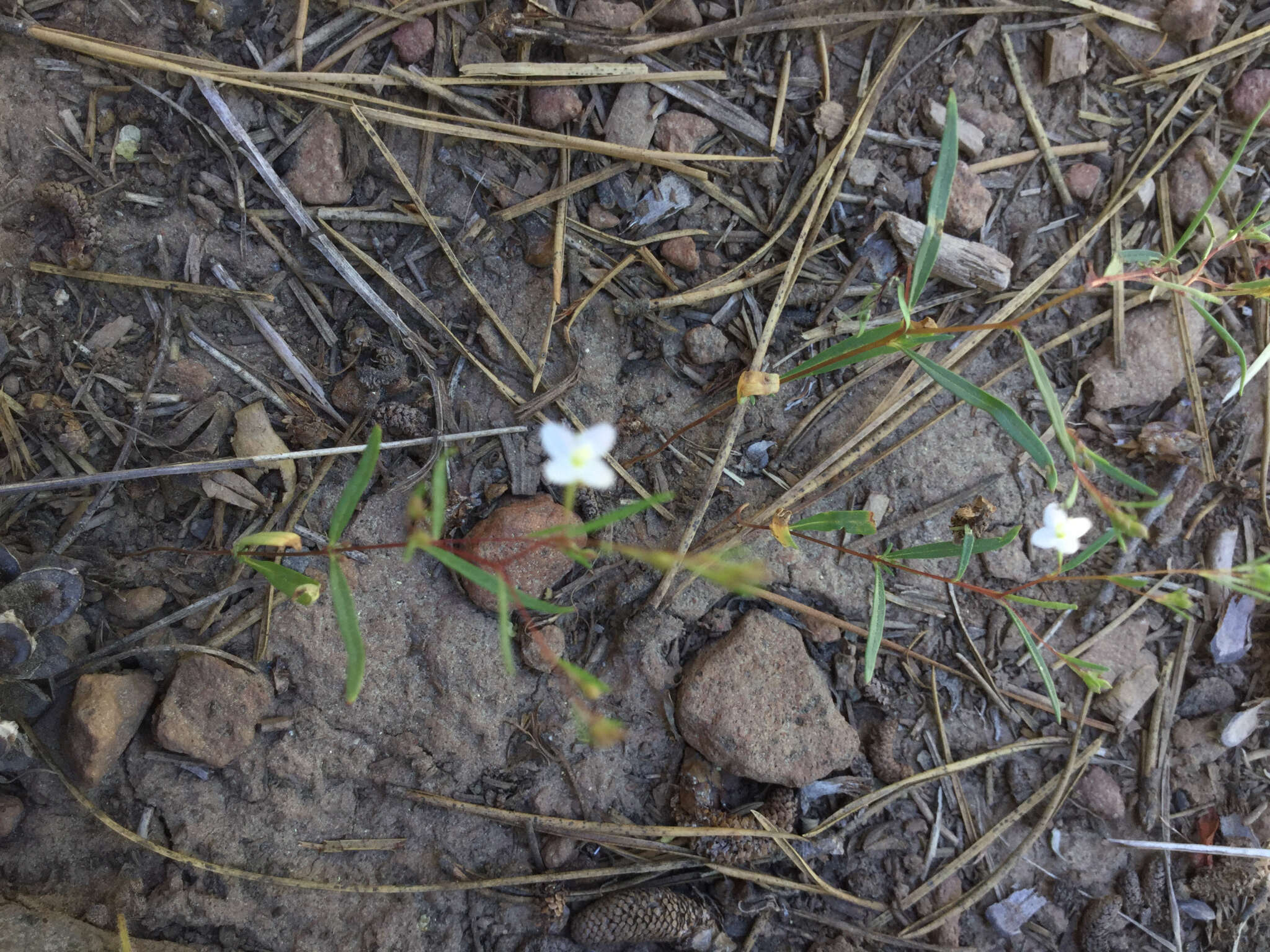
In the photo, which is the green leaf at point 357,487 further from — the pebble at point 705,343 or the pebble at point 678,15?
the pebble at point 678,15

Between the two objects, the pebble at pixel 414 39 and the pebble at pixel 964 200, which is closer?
the pebble at pixel 414 39

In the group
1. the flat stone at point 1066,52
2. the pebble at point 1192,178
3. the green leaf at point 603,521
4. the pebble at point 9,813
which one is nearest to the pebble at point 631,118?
the green leaf at point 603,521

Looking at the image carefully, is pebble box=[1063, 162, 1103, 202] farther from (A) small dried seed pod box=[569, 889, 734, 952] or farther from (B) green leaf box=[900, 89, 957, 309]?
(A) small dried seed pod box=[569, 889, 734, 952]

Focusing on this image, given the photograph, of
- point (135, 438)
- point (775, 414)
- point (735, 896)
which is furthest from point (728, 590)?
point (135, 438)

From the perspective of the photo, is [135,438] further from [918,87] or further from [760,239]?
[918,87]

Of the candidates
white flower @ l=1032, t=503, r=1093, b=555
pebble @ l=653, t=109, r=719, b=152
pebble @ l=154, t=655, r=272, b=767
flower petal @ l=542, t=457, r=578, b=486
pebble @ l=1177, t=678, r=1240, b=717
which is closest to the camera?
flower petal @ l=542, t=457, r=578, b=486

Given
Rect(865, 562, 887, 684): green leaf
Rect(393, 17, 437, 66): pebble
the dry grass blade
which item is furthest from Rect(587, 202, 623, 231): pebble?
Rect(865, 562, 887, 684): green leaf
